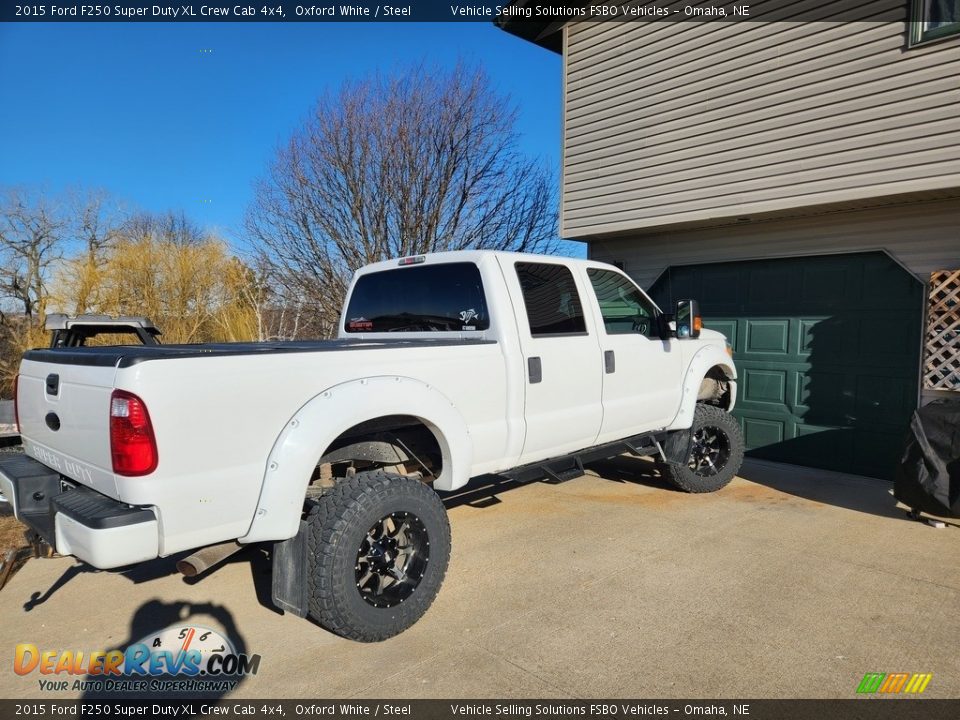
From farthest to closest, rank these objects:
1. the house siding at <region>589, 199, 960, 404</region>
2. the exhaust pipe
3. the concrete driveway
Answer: the house siding at <region>589, 199, 960, 404</region> < the concrete driveway < the exhaust pipe

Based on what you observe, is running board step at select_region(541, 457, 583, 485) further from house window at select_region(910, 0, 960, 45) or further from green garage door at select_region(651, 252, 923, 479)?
house window at select_region(910, 0, 960, 45)

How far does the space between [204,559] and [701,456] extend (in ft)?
15.0

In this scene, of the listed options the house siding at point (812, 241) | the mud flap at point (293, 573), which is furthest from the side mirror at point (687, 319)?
the mud flap at point (293, 573)

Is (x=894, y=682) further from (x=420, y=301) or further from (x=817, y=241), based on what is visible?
(x=817, y=241)

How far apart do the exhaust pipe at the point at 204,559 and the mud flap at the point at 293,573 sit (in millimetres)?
244

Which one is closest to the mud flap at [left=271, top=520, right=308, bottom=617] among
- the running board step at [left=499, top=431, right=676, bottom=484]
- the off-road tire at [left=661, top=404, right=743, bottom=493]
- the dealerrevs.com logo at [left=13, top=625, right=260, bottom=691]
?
the dealerrevs.com logo at [left=13, top=625, right=260, bottom=691]

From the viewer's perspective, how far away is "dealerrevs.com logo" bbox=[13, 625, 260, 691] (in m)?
2.88

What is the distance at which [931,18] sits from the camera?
554cm

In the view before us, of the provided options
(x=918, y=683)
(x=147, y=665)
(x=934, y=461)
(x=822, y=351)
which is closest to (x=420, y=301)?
(x=147, y=665)

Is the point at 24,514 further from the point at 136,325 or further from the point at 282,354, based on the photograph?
the point at 136,325

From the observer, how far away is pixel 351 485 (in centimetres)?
311

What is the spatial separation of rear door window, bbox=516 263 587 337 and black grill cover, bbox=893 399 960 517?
9.27 ft

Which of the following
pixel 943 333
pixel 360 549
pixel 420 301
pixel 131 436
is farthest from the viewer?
pixel 943 333

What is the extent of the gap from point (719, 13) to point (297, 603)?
735 cm
